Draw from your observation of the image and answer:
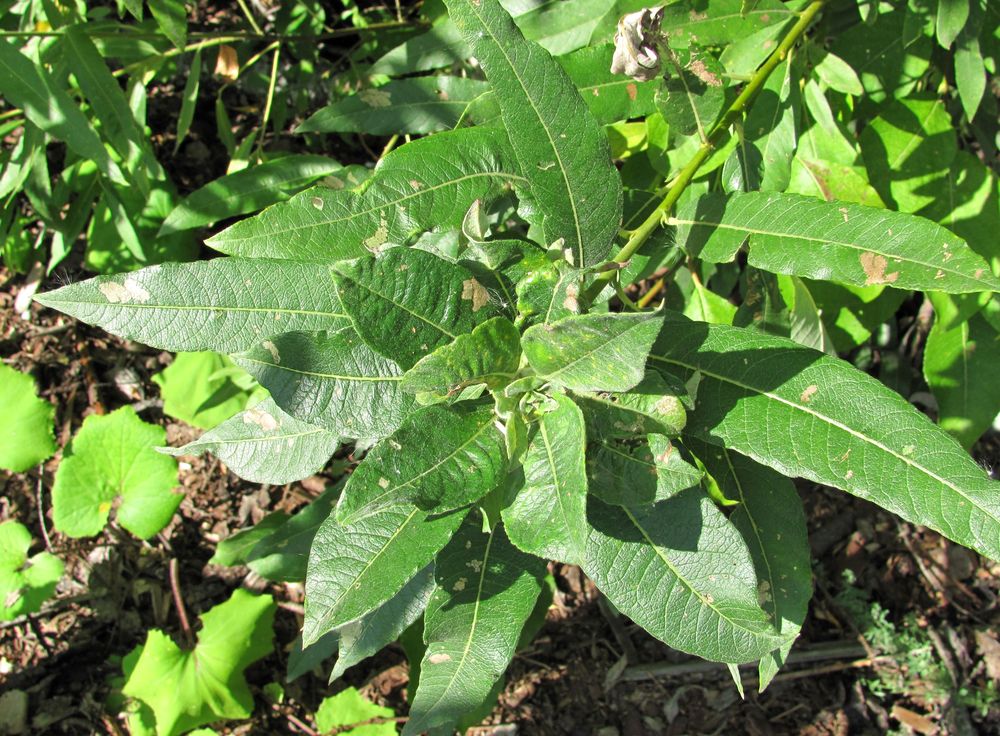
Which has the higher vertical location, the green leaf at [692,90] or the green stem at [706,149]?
the green leaf at [692,90]

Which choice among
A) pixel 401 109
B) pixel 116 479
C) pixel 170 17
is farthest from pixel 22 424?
pixel 401 109

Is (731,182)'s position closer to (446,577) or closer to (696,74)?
(696,74)

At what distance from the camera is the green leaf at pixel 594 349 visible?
0.93m

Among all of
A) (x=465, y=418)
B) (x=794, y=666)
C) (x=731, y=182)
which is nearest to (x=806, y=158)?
(x=731, y=182)

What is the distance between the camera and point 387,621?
162cm

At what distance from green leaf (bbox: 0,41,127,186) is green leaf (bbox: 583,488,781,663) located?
144 centimetres

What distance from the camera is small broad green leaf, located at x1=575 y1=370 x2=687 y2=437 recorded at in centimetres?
107

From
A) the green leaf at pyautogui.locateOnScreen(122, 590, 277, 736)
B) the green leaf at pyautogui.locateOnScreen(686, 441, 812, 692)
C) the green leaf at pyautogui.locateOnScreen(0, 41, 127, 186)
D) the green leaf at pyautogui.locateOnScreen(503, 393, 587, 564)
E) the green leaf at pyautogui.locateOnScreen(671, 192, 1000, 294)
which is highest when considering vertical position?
the green leaf at pyautogui.locateOnScreen(0, 41, 127, 186)

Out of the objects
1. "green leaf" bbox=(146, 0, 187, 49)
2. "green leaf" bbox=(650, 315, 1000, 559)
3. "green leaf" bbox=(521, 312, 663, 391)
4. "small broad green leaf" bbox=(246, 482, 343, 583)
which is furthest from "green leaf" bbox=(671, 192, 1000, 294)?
"green leaf" bbox=(146, 0, 187, 49)

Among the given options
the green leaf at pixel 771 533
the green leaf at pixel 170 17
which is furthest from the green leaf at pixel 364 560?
the green leaf at pixel 170 17

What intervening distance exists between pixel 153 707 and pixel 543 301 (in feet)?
7.68

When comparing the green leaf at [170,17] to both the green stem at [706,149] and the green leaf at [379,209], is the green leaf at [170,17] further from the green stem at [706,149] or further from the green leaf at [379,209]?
the green stem at [706,149]

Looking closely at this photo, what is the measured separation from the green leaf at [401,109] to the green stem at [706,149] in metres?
0.64

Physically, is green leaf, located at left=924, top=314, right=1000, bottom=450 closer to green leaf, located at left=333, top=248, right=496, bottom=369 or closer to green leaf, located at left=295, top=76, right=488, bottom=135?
green leaf, located at left=295, top=76, right=488, bottom=135
